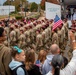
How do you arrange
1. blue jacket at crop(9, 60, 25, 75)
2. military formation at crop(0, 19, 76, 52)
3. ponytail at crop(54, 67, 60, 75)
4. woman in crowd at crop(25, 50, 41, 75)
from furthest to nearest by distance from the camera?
military formation at crop(0, 19, 76, 52)
woman in crowd at crop(25, 50, 41, 75)
blue jacket at crop(9, 60, 25, 75)
ponytail at crop(54, 67, 60, 75)

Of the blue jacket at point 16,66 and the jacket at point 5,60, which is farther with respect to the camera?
the jacket at point 5,60

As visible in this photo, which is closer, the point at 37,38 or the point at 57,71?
the point at 57,71

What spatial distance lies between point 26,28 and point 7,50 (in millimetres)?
9925

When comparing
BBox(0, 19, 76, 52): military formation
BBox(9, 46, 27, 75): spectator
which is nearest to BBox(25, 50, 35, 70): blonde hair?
BBox(9, 46, 27, 75): spectator

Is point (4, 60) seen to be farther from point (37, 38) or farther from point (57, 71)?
point (37, 38)

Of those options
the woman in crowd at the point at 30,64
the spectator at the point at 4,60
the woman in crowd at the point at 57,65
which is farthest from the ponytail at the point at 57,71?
the spectator at the point at 4,60

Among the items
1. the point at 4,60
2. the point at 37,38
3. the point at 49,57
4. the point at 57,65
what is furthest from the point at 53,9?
the point at 57,65

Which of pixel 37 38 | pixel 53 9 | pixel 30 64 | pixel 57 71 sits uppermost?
pixel 53 9

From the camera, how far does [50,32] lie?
14.4 m

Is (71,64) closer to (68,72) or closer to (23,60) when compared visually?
(68,72)

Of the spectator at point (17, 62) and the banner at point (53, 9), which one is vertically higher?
the banner at point (53, 9)

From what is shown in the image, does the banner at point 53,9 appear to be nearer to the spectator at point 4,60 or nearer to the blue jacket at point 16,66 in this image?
the spectator at point 4,60

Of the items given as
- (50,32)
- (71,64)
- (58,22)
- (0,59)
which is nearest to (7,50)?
(0,59)

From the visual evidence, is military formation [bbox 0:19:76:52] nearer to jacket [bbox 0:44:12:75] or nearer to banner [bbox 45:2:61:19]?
banner [bbox 45:2:61:19]
